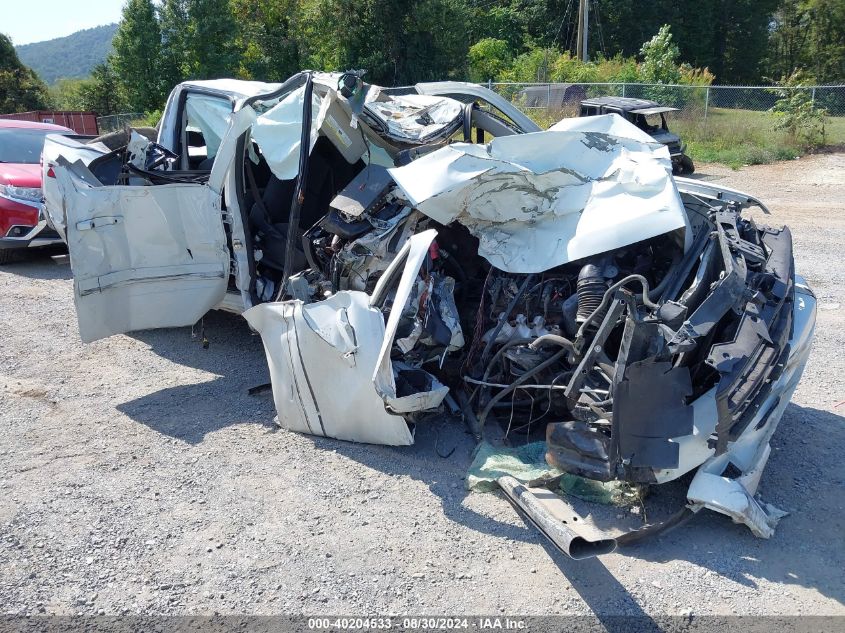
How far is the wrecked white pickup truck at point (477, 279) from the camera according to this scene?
3.28m

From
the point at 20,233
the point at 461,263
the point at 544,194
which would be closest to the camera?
the point at 544,194

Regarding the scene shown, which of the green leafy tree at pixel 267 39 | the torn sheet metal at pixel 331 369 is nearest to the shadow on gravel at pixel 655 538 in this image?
the torn sheet metal at pixel 331 369

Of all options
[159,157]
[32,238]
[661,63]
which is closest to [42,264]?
[32,238]

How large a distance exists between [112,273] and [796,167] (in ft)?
49.5

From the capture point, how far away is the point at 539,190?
421 centimetres

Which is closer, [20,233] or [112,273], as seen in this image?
[112,273]

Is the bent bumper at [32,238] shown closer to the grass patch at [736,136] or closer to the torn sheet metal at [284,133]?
the torn sheet metal at [284,133]

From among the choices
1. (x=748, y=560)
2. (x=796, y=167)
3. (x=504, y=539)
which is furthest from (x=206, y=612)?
(x=796, y=167)

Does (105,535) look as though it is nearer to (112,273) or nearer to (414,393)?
(414,393)

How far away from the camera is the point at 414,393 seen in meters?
3.93

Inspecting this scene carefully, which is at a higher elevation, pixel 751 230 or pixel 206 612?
pixel 751 230

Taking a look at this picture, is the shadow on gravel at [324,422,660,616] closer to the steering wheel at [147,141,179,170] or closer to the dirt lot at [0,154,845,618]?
the dirt lot at [0,154,845,618]

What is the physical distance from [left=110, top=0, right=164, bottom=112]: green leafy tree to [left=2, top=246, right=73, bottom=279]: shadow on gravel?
80.7 ft

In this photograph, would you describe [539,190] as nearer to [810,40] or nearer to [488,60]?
[488,60]
